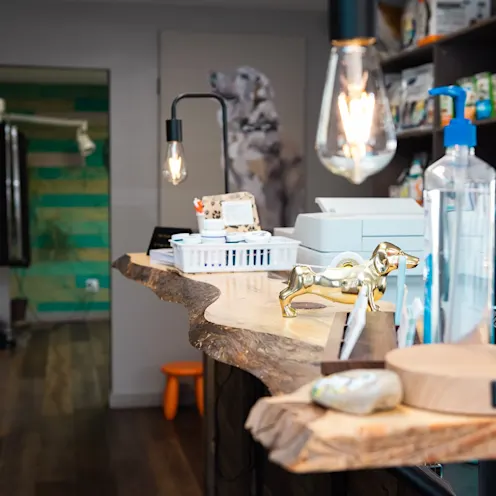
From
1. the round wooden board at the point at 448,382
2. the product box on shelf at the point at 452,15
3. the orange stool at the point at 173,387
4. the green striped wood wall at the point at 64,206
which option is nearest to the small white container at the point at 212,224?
the round wooden board at the point at 448,382

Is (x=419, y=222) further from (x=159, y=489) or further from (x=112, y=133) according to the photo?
(x=112, y=133)

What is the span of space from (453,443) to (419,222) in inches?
64.6

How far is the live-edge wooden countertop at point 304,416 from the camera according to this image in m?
0.77

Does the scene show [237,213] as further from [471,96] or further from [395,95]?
[395,95]

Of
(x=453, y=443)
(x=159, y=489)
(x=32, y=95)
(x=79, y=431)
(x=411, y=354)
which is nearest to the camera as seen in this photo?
(x=453, y=443)

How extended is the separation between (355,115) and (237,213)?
5.35ft

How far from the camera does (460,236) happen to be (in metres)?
1.04

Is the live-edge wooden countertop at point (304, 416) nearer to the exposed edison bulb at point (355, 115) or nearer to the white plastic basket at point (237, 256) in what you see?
the exposed edison bulb at point (355, 115)

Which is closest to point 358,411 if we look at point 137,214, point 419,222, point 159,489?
point 419,222

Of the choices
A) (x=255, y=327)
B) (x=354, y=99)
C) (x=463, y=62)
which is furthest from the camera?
(x=463, y=62)

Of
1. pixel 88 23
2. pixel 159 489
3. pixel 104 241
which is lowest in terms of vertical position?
pixel 159 489

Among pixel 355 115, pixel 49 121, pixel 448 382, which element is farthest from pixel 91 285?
pixel 448 382

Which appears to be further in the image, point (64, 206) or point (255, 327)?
point (64, 206)

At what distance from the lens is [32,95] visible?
25.6ft
